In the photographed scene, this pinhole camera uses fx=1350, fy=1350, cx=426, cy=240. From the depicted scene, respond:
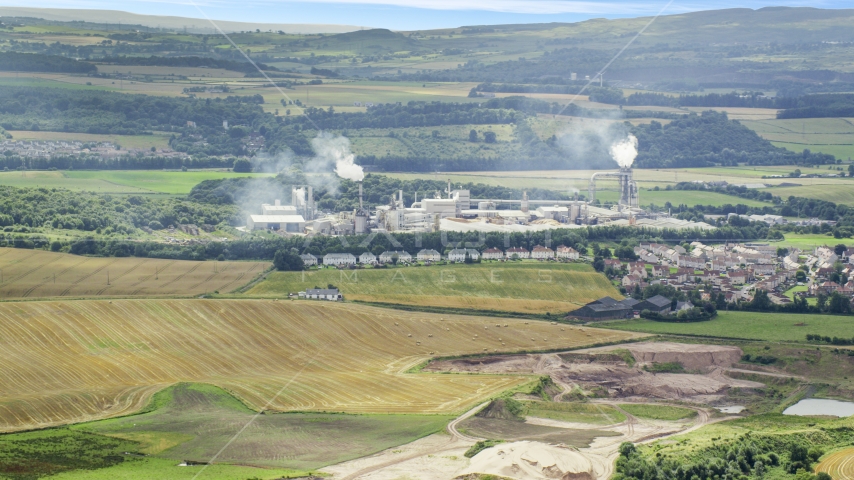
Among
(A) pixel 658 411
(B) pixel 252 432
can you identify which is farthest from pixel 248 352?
(A) pixel 658 411

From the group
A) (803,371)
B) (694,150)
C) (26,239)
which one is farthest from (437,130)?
(803,371)

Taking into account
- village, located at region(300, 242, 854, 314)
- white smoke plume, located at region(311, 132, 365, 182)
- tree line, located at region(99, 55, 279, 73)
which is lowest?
village, located at region(300, 242, 854, 314)

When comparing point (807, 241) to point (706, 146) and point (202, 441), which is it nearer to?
point (706, 146)

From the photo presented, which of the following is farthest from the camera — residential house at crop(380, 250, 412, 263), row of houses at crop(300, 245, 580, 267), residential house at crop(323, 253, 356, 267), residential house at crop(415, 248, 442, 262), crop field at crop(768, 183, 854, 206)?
crop field at crop(768, 183, 854, 206)

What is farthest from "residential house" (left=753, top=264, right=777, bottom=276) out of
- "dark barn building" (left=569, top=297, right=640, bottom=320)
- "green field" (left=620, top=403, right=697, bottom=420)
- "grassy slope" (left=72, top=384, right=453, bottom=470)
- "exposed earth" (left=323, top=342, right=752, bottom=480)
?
"grassy slope" (left=72, top=384, right=453, bottom=470)

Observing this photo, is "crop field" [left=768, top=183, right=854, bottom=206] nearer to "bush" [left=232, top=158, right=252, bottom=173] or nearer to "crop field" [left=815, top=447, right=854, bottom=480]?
"bush" [left=232, top=158, right=252, bottom=173]
